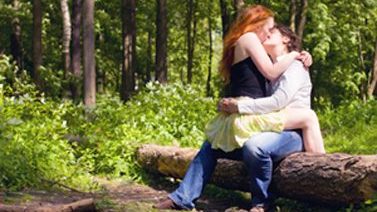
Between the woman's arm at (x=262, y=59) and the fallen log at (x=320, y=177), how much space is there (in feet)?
2.50

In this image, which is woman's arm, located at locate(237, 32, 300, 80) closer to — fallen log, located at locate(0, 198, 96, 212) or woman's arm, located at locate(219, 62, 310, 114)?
woman's arm, located at locate(219, 62, 310, 114)

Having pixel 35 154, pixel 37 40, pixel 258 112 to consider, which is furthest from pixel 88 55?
pixel 258 112

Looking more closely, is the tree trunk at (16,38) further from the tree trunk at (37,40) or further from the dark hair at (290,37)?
the dark hair at (290,37)

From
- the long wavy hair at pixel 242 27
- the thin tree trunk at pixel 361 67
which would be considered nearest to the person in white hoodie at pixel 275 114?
the long wavy hair at pixel 242 27

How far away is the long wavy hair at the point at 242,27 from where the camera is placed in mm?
6258

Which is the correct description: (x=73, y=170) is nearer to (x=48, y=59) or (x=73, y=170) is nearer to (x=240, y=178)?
(x=240, y=178)

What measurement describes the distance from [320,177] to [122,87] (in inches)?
738

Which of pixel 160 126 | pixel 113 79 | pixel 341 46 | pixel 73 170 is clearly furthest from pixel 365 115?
pixel 113 79

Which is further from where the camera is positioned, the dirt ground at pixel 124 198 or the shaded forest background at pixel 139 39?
the shaded forest background at pixel 139 39

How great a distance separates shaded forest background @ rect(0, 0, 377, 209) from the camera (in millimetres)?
8484

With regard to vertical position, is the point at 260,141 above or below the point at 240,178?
above

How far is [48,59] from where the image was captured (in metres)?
31.1

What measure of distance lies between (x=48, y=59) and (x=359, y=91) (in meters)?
14.0

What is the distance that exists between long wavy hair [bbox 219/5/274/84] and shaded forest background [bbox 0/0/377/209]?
2.35m
